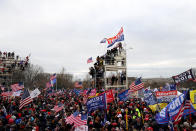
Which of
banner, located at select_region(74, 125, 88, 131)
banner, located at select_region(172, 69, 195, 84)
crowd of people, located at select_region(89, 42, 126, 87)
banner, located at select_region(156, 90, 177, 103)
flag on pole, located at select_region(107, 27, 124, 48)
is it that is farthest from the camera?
flag on pole, located at select_region(107, 27, 124, 48)

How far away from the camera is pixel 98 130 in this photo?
10.8 m

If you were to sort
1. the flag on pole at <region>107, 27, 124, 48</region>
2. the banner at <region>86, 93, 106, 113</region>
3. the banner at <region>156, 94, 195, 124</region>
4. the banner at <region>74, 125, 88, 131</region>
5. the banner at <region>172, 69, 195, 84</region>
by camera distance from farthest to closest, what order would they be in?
the flag on pole at <region>107, 27, 124, 48</region>, the banner at <region>172, 69, 195, 84</region>, the banner at <region>86, 93, 106, 113</region>, the banner at <region>74, 125, 88, 131</region>, the banner at <region>156, 94, 195, 124</region>

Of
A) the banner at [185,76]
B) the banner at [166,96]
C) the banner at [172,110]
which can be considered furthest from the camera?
the banner at [166,96]

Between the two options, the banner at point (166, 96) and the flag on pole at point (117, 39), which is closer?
the banner at point (166, 96)

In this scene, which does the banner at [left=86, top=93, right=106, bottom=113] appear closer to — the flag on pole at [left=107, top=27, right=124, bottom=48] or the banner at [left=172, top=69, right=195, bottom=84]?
the banner at [left=172, top=69, right=195, bottom=84]

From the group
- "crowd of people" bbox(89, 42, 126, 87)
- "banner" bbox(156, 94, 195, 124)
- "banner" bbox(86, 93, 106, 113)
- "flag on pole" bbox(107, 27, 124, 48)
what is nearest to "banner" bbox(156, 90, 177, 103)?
"banner" bbox(86, 93, 106, 113)

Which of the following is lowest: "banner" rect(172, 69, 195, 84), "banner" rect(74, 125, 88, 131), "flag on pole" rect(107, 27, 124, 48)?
"banner" rect(74, 125, 88, 131)

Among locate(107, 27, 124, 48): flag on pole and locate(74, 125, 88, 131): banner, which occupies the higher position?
locate(107, 27, 124, 48): flag on pole

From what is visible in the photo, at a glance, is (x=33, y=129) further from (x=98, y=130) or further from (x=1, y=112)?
(x=1, y=112)

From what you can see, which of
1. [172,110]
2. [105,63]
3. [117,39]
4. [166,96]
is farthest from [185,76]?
[117,39]

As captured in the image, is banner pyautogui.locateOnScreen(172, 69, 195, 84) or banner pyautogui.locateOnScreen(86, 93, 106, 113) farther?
banner pyautogui.locateOnScreen(172, 69, 195, 84)

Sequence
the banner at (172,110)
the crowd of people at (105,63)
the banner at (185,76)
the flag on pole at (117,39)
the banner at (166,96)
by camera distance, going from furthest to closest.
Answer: the flag on pole at (117,39), the crowd of people at (105,63), the banner at (166,96), the banner at (185,76), the banner at (172,110)

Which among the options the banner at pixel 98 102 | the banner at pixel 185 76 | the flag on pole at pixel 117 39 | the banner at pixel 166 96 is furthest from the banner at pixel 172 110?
the flag on pole at pixel 117 39

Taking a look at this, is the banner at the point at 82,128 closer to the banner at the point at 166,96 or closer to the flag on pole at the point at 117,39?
the banner at the point at 166,96
